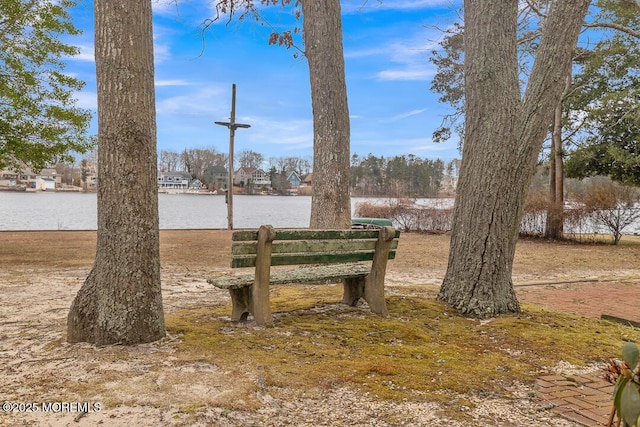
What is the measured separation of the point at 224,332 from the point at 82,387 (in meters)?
1.50

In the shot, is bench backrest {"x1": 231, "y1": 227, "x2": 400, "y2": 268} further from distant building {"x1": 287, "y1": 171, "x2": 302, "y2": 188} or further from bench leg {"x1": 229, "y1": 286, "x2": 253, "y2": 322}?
distant building {"x1": 287, "y1": 171, "x2": 302, "y2": 188}

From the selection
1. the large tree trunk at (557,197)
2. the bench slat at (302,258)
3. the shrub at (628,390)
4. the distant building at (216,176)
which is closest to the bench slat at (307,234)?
the bench slat at (302,258)

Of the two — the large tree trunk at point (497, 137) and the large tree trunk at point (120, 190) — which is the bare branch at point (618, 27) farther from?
the large tree trunk at point (120, 190)

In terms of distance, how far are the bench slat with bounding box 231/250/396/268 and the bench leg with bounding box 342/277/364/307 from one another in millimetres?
432

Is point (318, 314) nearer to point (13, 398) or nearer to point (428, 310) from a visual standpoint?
point (428, 310)

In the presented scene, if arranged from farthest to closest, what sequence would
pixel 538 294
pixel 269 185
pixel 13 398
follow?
1. pixel 269 185
2. pixel 538 294
3. pixel 13 398

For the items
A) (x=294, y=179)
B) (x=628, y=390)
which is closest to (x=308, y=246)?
(x=628, y=390)

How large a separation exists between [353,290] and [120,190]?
276 centimetres

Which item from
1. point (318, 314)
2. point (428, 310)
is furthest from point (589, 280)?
point (318, 314)

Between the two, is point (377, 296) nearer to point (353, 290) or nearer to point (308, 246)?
point (353, 290)

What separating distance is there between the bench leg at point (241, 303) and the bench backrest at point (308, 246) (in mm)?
370

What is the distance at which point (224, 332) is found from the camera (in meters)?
4.66

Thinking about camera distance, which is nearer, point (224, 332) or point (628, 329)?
point (224, 332)

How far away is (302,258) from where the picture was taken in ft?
16.3
